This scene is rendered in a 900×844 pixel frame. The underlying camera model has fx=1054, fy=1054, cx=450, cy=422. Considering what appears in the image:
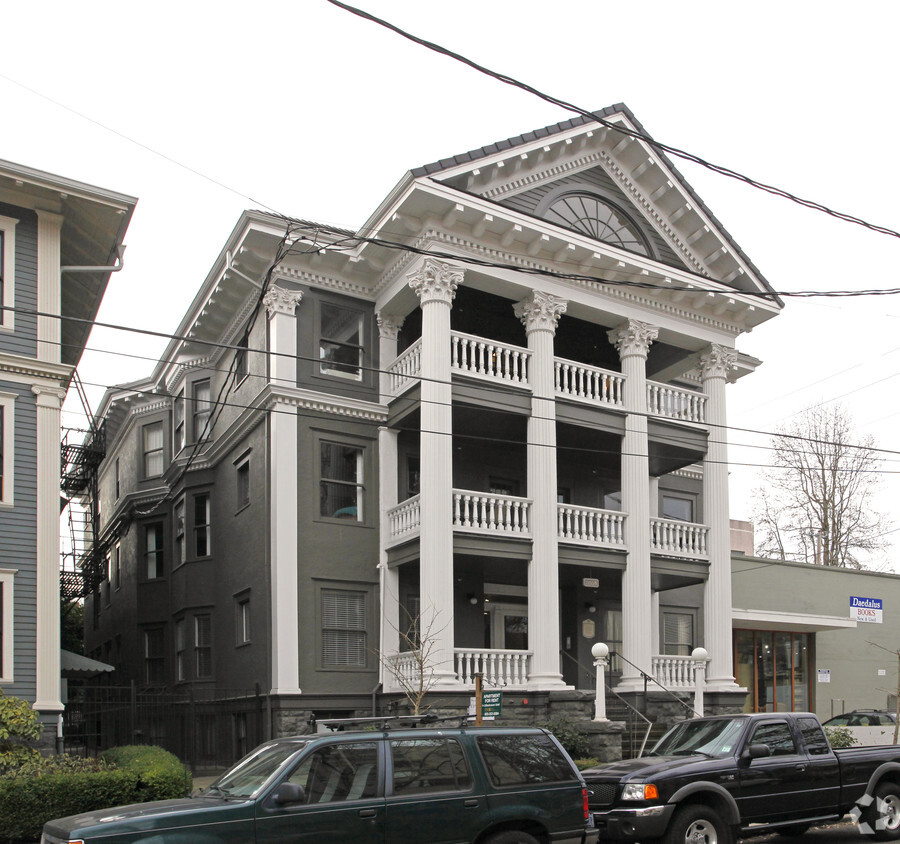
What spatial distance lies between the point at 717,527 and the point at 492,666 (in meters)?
7.20

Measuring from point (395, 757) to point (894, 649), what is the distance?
29.3 m

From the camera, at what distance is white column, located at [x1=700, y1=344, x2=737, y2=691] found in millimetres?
24312

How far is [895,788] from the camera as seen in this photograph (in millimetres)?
13836

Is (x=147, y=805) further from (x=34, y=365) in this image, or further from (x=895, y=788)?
(x=34, y=365)

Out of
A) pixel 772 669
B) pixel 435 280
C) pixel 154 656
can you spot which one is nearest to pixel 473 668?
pixel 435 280

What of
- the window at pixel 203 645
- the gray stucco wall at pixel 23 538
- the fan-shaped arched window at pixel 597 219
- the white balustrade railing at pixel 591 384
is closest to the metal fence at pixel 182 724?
the window at pixel 203 645

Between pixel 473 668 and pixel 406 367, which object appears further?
pixel 406 367

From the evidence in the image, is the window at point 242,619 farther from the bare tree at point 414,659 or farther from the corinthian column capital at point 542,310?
the corinthian column capital at point 542,310

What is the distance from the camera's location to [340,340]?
23.6 meters

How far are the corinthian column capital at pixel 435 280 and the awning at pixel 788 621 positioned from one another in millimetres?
13249

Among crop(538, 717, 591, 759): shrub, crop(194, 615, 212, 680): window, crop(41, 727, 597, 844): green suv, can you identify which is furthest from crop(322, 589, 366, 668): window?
crop(41, 727, 597, 844): green suv

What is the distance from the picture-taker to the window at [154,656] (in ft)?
97.5

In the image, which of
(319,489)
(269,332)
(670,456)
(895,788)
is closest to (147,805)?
(895,788)

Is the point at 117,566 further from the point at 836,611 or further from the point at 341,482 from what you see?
the point at 836,611
